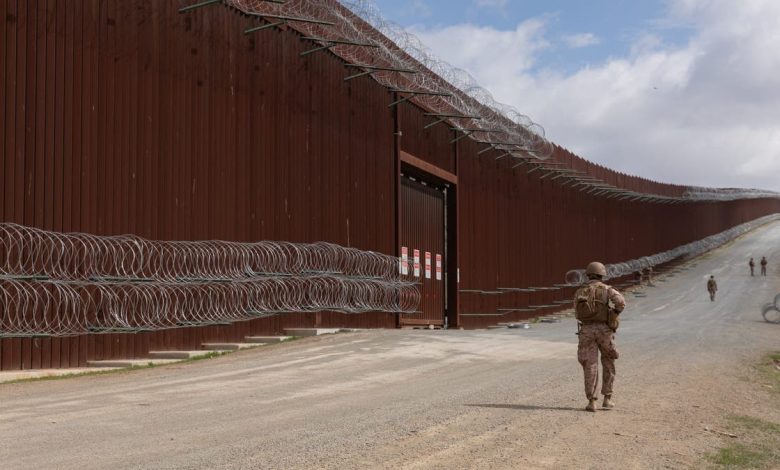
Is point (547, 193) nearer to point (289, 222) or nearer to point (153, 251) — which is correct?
point (289, 222)

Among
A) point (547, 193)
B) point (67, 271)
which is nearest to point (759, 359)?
point (67, 271)

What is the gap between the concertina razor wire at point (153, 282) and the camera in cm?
1495

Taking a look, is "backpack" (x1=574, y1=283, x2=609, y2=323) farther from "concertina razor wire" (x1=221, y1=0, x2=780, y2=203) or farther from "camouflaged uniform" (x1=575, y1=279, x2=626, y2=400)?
"concertina razor wire" (x1=221, y1=0, x2=780, y2=203)

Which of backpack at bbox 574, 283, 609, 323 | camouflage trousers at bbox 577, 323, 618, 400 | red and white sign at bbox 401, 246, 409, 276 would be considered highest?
red and white sign at bbox 401, 246, 409, 276

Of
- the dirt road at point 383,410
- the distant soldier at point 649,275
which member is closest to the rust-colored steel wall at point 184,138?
the dirt road at point 383,410

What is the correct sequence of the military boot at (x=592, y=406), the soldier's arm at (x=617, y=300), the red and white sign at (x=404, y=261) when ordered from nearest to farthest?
the military boot at (x=592, y=406), the soldier's arm at (x=617, y=300), the red and white sign at (x=404, y=261)

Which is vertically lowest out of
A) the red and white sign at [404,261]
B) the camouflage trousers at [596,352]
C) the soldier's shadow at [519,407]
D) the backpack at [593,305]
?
the soldier's shadow at [519,407]

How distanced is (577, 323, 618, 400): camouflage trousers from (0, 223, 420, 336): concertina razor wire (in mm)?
8509

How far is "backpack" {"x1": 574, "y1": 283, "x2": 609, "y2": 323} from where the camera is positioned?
11180 millimetres

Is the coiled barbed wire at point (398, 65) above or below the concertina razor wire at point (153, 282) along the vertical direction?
above

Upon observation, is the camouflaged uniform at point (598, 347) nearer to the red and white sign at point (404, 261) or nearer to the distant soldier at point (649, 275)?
the red and white sign at point (404, 261)

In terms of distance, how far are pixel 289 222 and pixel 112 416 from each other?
41.9 ft

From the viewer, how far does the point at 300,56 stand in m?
23.5

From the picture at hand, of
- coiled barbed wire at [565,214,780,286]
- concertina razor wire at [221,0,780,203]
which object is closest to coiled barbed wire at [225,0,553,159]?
concertina razor wire at [221,0,780,203]
